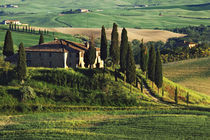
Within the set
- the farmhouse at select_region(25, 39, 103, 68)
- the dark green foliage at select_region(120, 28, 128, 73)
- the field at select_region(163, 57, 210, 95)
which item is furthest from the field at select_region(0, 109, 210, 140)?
the field at select_region(163, 57, 210, 95)

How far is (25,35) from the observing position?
18950 centimetres

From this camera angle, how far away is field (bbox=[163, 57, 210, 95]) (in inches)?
3976

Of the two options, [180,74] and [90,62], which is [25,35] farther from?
[90,62]

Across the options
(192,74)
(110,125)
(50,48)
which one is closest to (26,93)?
(50,48)

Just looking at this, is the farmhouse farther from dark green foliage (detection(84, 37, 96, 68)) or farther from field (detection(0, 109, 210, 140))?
field (detection(0, 109, 210, 140))

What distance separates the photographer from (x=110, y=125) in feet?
182

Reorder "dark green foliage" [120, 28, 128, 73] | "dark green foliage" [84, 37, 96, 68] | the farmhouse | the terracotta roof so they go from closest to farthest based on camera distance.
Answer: "dark green foliage" [120, 28, 128, 73], "dark green foliage" [84, 37, 96, 68], the farmhouse, the terracotta roof

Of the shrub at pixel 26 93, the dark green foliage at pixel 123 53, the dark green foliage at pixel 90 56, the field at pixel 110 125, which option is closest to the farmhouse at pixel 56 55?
the dark green foliage at pixel 90 56

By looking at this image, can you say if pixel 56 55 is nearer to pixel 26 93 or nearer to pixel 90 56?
pixel 90 56

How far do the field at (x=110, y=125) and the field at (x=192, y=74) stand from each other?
35.3 meters

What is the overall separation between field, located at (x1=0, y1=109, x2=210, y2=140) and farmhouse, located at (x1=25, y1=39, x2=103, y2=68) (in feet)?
68.3

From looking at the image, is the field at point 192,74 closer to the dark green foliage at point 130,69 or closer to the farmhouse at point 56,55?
the dark green foliage at point 130,69

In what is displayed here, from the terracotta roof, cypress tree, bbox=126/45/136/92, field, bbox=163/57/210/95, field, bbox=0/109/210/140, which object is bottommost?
field, bbox=163/57/210/95

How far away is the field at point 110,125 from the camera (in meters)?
49.7
